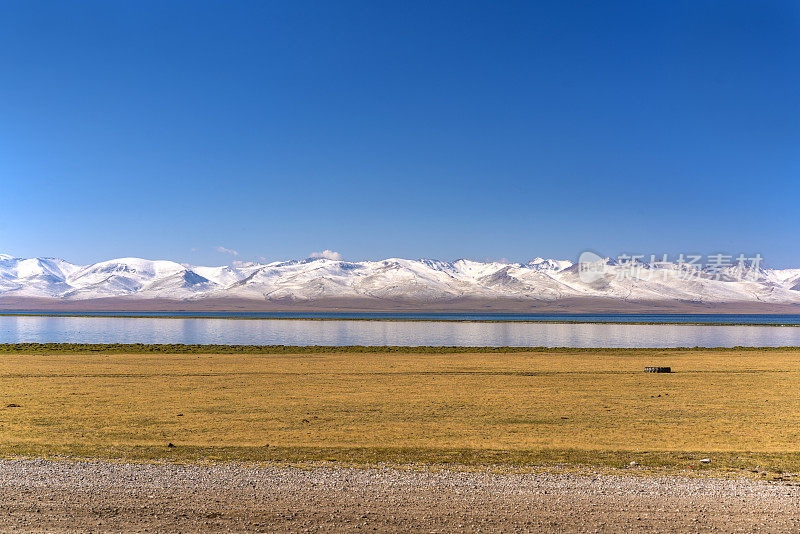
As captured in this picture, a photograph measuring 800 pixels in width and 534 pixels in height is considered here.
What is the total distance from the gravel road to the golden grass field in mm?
1951

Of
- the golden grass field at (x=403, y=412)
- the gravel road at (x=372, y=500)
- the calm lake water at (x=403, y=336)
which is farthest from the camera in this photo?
the calm lake water at (x=403, y=336)

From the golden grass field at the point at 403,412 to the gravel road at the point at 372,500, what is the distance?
1.95 metres

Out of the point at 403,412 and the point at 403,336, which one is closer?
the point at 403,412

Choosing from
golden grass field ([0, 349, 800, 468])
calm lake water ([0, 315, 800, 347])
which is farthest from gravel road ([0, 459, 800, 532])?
calm lake water ([0, 315, 800, 347])

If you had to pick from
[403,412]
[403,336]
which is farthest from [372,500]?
[403,336]

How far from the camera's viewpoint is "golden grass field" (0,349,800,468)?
54.3 feet

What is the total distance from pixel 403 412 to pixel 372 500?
11704 millimetres

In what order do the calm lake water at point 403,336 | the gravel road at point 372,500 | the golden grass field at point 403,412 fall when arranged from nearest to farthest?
the gravel road at point 372,500 → the golden grass field at point 403,412 → the calm lake water at point 403,336

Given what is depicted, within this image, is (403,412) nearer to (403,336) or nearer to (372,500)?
(372,500)

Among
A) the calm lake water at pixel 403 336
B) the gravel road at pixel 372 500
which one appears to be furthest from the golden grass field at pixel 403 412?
the calm lake water at pixel 403 336

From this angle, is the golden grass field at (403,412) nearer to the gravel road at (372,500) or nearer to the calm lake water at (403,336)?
the gravel road at (372,500)

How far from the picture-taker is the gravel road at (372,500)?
10.8 meters

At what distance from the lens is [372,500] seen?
11891 millimetres

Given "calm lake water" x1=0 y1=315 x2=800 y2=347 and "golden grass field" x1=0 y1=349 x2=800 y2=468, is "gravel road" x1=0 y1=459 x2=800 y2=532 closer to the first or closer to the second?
"golden grass field" x1=0 y1=349 x2=800 y2=468
